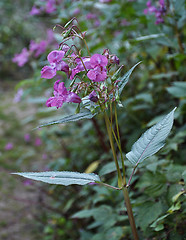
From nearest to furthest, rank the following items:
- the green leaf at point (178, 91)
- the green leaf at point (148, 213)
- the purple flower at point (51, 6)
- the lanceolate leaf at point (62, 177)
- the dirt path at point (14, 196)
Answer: the lanceolate leaf at point (62, 177)
the green leaf at point (148, 213)
the green leaf at point (178, 91)
the dirt path at point (14, 196)
the purple flower at point (51, 6)

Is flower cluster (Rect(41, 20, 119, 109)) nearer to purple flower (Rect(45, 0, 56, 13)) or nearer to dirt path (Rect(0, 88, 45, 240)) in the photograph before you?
dirt path (Rect(0, 88, 45, 240))

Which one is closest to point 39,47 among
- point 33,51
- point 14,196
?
point 33,51

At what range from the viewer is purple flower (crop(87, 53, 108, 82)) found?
73 cm

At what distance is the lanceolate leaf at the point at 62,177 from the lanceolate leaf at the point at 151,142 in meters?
0.13

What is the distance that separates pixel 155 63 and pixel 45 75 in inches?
63.9

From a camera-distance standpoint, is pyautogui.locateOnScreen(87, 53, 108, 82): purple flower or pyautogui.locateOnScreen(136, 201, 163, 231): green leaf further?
pyautogui.locateOnScreen(136, 201, 163, 231): green leaf

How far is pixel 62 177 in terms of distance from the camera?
74cm

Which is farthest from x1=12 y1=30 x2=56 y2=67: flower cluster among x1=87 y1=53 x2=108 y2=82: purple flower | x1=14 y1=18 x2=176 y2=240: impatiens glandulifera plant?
x1=87 y1=53 x2=108 y2=82: purple flower

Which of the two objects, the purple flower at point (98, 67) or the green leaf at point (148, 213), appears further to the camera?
the green leaf at point (148, 213)

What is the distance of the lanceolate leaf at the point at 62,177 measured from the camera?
71 centimetres

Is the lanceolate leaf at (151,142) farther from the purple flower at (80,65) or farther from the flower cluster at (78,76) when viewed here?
the purple flower at (80,65)

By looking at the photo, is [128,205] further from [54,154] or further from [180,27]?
[54,154]

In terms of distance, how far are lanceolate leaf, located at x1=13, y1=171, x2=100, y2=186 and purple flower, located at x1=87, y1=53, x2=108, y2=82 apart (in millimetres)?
273

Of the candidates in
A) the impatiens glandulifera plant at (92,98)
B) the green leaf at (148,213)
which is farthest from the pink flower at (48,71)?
the green leaf at (148,213)
